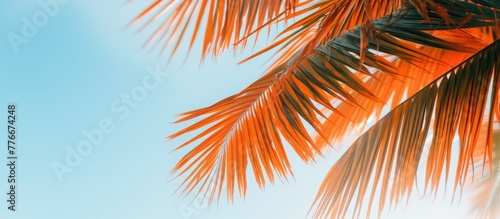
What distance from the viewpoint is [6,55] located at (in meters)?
5.36

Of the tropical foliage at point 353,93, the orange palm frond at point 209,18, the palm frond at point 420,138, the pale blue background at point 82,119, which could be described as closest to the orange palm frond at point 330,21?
the tropical foliage at point 353,93

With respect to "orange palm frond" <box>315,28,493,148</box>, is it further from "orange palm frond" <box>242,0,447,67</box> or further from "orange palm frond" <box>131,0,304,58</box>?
"orange palm frond" <box>131,0,304,58</box>

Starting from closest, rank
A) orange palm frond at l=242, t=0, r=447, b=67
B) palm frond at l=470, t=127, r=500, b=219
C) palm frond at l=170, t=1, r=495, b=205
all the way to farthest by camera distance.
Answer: orange palm frond at l=242, t=0, r=447, b=67, palm frond at l=170, t=1, r=495, b=205, palm frond at l=470, t=127, r=500, b=219

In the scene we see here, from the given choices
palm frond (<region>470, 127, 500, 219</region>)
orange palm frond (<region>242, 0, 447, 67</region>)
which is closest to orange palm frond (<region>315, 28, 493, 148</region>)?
orange palm frond (<region>242, 0, 447, 67</region>)

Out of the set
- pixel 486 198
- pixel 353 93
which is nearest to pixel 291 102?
pixel 353 93

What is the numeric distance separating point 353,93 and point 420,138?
0.39 m

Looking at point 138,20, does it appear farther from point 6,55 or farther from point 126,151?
point 126,151

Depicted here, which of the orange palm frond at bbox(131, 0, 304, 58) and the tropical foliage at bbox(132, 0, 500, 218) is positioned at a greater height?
the orange palm frond at bbox(131, 0, 304, 58)

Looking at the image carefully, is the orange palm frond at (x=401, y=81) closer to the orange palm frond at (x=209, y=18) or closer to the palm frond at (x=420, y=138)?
the palm frond at (x=420, y=138)

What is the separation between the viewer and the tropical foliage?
1.93 m

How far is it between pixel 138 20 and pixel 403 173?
3.00 feet

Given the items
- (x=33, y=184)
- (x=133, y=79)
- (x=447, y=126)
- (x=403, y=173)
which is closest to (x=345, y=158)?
(x=403, y=173)

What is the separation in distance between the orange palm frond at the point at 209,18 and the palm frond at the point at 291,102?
19cm

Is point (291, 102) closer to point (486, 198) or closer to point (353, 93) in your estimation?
point (353, 93)
